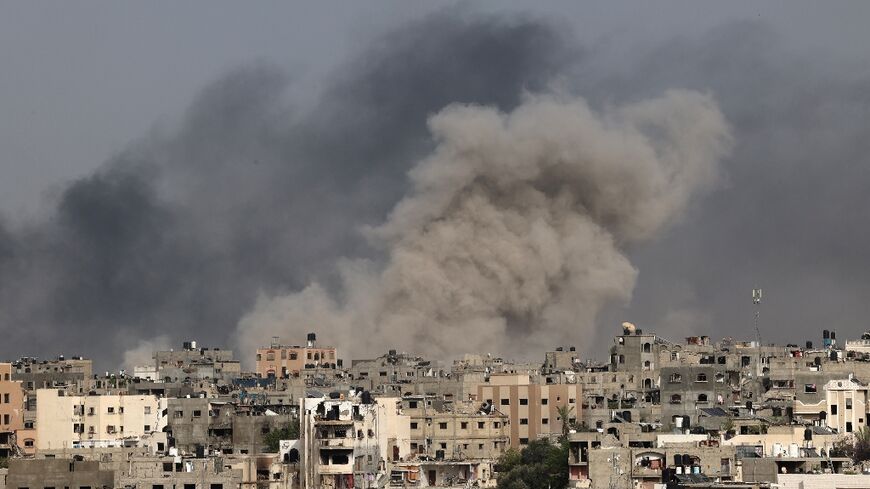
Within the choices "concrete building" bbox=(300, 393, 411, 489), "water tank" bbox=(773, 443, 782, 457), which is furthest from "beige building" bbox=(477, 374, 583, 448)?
"water tank" bbox=(773, 443, 782, 457)

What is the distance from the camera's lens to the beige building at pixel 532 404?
79.3 meters

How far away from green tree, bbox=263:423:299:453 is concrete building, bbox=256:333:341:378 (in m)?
40.7

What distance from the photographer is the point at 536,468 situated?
208 feet

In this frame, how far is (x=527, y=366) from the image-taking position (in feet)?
326

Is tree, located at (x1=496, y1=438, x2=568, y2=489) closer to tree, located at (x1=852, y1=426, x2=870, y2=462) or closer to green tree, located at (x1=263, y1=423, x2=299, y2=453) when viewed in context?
green tree, located at (x1=263, y1=423, x2=299, y2=453)

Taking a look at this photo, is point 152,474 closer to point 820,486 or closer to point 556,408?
point 820,486

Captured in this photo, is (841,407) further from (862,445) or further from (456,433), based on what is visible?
(456,433)

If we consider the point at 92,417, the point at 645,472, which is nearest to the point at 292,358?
the point at 92,417

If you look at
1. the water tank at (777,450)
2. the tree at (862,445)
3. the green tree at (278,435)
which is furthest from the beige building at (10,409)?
the water tank at (777,450)

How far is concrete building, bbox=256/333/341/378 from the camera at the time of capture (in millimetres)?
111938

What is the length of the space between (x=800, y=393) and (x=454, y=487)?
54.8 ft

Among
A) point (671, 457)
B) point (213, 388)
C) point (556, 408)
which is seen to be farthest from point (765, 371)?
point (671, 457)

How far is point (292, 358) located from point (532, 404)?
112 ft

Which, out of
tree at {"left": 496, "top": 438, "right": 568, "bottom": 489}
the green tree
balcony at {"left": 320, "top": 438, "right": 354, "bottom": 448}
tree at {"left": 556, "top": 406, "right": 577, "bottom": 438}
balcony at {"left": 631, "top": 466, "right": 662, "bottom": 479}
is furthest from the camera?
tree at {"left": 556, "top": 406, "right": 577, "bottom": 438}
